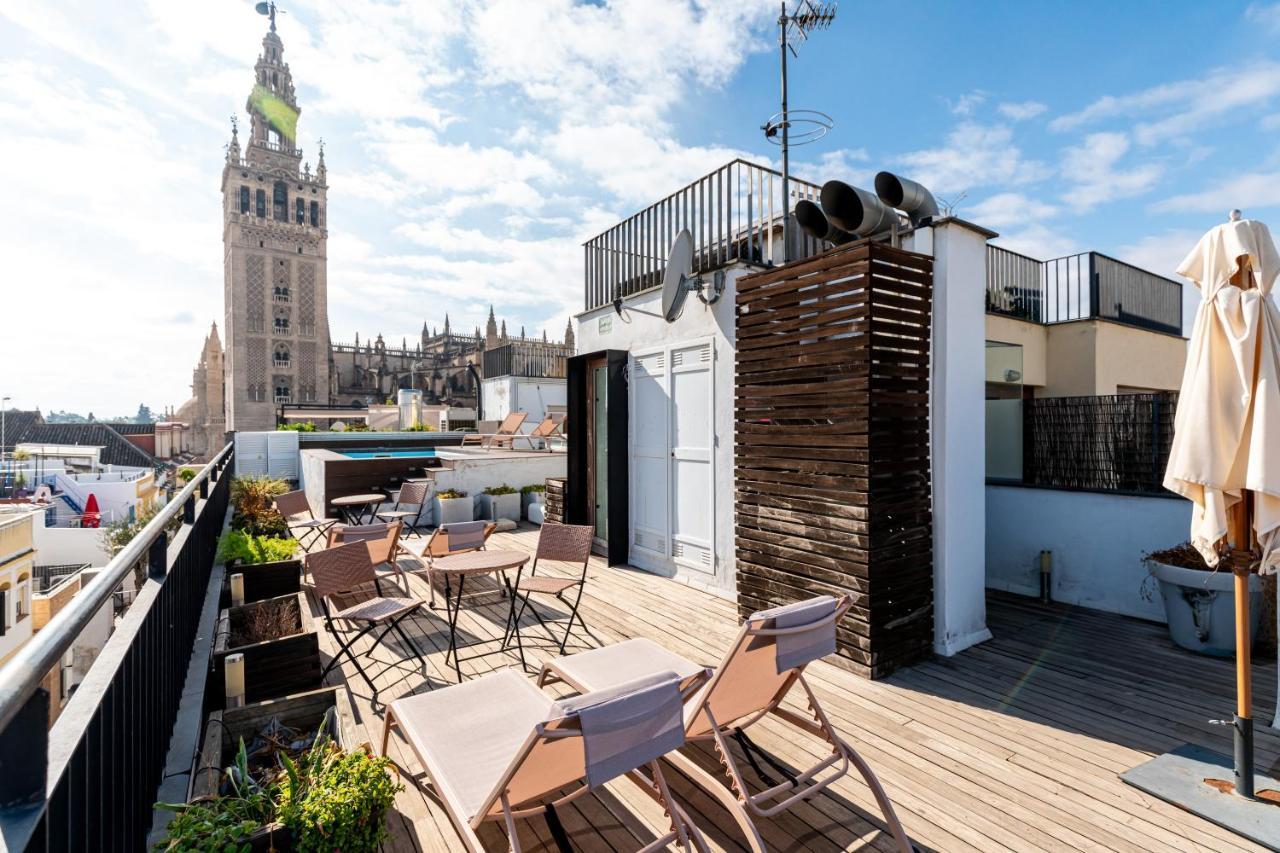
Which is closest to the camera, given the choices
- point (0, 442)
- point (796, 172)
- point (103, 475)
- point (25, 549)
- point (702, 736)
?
point (702, 736)

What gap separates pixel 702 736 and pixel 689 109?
24.9 ft

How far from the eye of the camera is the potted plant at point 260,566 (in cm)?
495

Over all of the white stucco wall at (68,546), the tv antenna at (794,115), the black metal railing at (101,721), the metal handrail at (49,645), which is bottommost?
the white stucco wall at (68,546)

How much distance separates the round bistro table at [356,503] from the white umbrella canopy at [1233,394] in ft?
27.1

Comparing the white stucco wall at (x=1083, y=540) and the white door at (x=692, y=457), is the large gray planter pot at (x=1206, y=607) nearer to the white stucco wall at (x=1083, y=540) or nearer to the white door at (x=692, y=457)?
the white stucco wall at (x=1083, y=540)

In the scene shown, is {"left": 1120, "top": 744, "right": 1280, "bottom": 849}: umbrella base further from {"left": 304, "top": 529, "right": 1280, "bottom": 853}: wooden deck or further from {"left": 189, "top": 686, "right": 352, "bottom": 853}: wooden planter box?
{"left": 189, "top": 686, "right": 352, "bottom": 853}: wooden planter box

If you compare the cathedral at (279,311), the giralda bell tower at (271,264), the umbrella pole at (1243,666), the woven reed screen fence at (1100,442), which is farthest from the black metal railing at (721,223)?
the giralda bell tower at (271,264)

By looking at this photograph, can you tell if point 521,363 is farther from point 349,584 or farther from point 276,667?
point 276,667

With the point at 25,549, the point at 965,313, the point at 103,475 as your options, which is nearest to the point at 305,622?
the point at 965,313

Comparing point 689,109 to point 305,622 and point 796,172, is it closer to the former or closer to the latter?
point 796,172

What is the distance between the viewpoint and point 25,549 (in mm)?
19391

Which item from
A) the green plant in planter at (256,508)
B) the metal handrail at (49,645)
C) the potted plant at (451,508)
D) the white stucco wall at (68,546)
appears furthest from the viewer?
the white stucco wall at (68,546)

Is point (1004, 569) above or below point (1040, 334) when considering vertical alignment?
below

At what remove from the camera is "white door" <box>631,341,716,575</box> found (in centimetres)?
611
